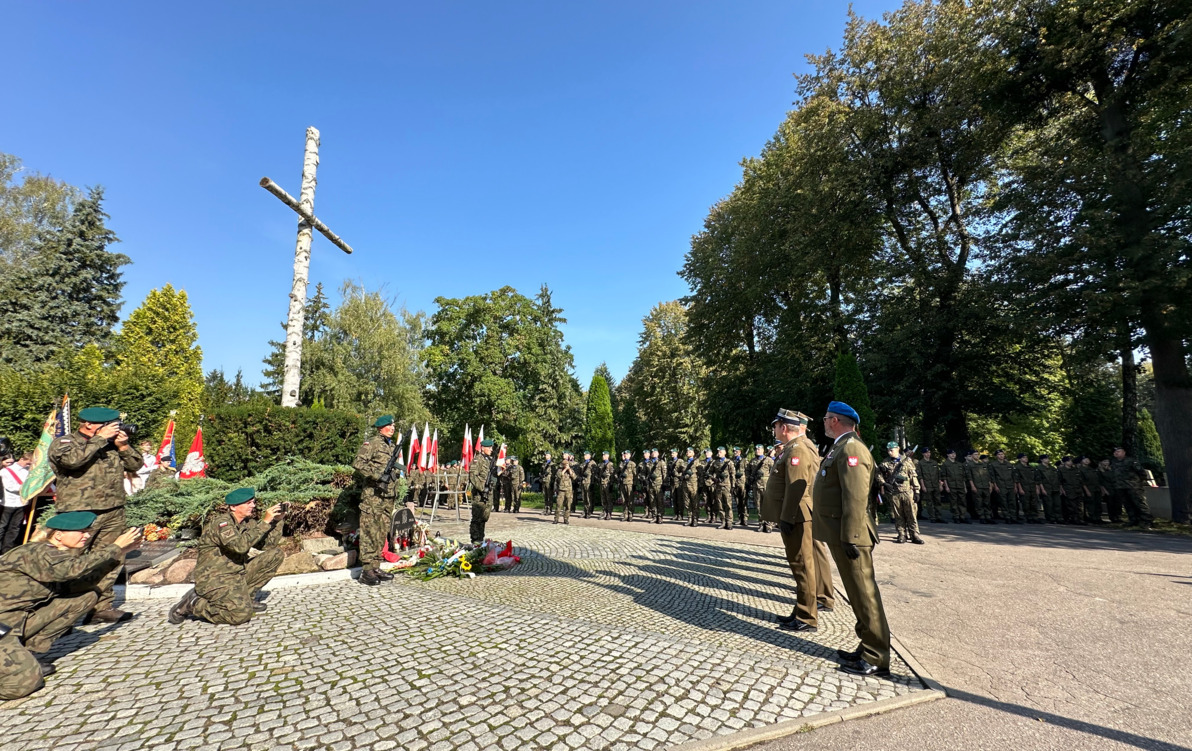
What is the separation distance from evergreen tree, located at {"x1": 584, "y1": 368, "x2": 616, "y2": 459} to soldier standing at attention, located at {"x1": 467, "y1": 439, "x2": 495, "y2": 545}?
21144 mm

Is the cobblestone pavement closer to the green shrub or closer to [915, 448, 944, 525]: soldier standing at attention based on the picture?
the green shrub

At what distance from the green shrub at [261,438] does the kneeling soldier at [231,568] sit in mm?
4325

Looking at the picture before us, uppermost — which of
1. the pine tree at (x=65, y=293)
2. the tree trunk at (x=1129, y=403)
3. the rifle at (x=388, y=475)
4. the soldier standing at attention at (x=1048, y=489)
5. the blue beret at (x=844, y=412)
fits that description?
the pine tree at (x=65, y=293)

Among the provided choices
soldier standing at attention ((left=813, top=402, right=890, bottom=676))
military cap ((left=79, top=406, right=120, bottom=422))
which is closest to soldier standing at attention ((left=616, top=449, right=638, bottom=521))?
soldier standing at attention ((left=813, top=402, right=890, bottom=676))

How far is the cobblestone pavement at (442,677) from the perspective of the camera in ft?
9.38

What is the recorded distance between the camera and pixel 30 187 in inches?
1049

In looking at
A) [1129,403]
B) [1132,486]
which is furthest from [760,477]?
[1129,403]

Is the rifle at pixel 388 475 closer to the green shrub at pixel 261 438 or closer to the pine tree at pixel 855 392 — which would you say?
the green shrub at pixel 261 438

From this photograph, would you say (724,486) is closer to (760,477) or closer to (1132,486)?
(760,477)

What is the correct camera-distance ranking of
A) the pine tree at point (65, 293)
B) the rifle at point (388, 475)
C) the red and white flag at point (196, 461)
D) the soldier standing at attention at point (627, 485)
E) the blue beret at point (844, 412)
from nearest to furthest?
the blue beret at point (844, 412) → the rifle at point (388, 475) → the red and white flag at point (196, 461) → the soldier standing at attention at point (627, 485) → the pine tree at point (65, 293)

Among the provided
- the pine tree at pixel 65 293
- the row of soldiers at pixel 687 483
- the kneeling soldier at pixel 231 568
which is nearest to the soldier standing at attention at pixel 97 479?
the kneeling soldier at pixel 231 568

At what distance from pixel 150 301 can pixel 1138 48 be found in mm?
46798

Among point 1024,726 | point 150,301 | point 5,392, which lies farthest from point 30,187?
point 1024,726

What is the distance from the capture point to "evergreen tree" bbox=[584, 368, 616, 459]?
30.9 meters
